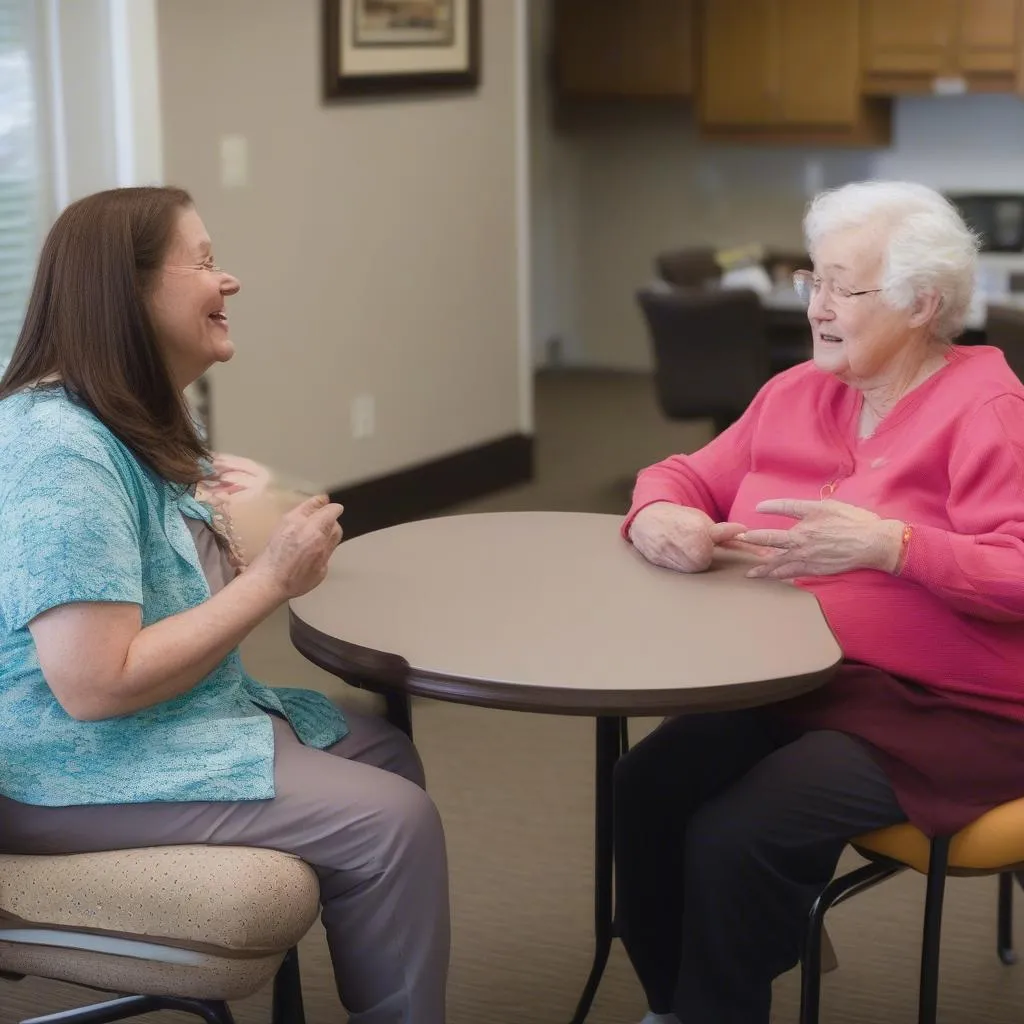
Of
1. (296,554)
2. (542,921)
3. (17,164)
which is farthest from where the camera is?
(17,164)

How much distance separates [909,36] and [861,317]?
516 cm

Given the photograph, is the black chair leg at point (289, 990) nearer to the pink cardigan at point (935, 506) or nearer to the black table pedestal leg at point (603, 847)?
the black table pedestal leg at point (603, 847)

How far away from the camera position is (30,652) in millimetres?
1725

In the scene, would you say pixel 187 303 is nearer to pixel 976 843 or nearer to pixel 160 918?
pixel 160 918

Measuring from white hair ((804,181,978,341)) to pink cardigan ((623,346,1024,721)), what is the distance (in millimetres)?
80

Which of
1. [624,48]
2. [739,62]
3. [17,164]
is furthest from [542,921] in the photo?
[624,48]

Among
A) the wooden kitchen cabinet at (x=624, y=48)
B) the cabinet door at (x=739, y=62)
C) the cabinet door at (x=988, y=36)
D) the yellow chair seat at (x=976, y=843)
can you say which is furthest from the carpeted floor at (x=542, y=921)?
the wooden kitchen cabinet at (x=624, y=48)

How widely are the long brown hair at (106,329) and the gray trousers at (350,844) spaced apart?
37 cm

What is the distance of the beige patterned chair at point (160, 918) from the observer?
1703 mm

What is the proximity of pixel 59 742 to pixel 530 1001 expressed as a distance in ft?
3.42

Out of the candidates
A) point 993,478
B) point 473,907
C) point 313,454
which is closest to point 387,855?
point 993,478

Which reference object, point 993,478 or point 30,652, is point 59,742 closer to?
point 30,652

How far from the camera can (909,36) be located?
22.4 ft

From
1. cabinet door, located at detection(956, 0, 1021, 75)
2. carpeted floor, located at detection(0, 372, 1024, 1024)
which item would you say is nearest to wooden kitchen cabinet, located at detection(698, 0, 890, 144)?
cabinet door, located at detection(956, 0, 1021, 75)
